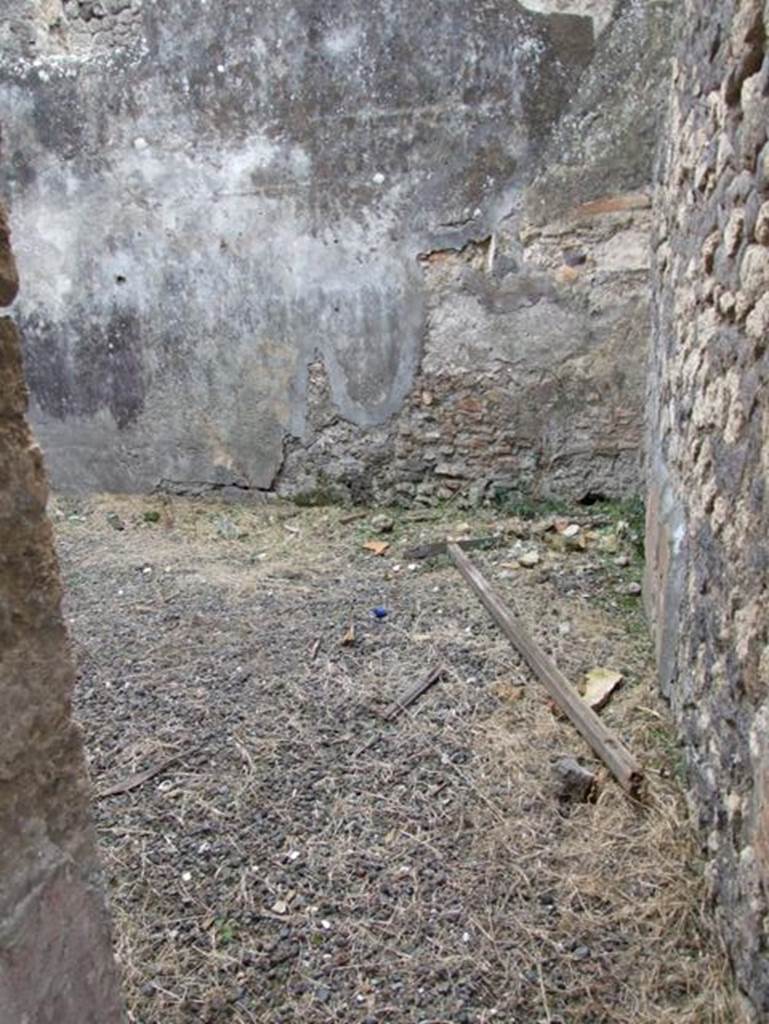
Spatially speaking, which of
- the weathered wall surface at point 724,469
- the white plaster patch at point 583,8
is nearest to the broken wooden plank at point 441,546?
the weathered wall surface at point 724,469

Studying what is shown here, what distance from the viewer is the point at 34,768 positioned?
1.13 m

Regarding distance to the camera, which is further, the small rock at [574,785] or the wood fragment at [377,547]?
the wood fragment at [377,547]

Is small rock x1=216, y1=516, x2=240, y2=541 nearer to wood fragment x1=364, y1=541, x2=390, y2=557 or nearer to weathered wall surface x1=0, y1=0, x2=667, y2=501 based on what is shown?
weathered wall surface x1=0, y1=0, x2=667, y2=501

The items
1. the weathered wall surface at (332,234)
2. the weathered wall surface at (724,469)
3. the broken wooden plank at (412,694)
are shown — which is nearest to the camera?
the weathered wall surface at (724,469)

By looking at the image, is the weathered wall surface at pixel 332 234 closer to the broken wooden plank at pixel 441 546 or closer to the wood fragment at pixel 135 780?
the broken wooden plank at pixel 441 546

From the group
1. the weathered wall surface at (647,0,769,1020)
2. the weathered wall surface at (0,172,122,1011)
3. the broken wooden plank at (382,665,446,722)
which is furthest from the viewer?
the broken wooden plank at (382,665,446,722)

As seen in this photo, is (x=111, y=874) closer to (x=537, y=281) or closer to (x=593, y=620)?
(x=593, y=620)

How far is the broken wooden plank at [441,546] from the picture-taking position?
4062 mm

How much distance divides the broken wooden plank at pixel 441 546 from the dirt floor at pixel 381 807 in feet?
0.27

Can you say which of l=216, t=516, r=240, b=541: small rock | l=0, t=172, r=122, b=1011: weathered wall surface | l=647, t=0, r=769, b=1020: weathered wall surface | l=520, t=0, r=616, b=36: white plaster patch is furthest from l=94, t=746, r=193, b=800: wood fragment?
l=520, t=0, r=616, b=36: white plaster patch

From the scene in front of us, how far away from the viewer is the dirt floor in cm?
183

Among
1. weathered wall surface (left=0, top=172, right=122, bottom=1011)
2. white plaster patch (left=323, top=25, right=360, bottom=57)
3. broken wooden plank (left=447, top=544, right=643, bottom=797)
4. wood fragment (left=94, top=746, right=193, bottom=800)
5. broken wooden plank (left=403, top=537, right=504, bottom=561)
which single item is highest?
white plaster patch (left=323, top=25, right=360, bottom=57)

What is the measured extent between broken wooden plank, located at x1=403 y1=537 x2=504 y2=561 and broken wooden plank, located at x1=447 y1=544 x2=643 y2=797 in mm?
338

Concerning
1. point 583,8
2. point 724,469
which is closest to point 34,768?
point 724,469
